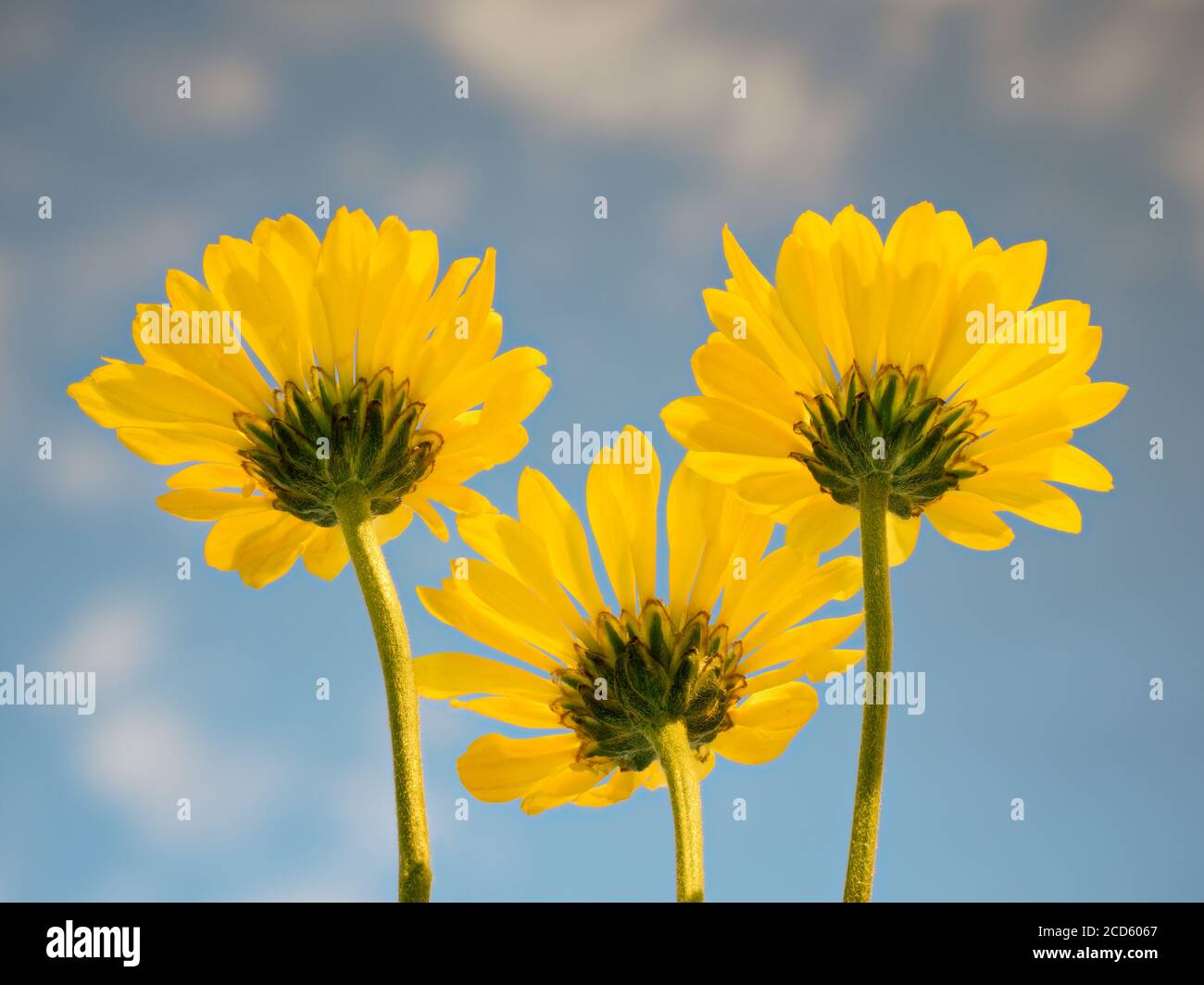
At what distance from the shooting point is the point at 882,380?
3.84 ft

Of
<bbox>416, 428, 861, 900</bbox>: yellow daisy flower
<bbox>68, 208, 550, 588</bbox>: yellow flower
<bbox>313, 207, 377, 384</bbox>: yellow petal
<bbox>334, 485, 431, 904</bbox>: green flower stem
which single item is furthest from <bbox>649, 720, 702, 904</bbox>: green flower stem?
<bbox>313, 207, 377, 384</bbox>: yellow petal

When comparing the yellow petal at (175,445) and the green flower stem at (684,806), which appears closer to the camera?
the green flower stem at (684,806)

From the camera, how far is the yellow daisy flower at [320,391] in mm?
1168

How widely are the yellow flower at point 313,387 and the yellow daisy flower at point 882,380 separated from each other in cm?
20

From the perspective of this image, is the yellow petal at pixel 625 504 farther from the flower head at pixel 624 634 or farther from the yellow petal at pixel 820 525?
the yellow petal at pixel 820 525

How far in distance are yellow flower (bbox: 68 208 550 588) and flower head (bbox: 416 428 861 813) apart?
0.12 metres

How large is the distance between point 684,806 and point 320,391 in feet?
1.93

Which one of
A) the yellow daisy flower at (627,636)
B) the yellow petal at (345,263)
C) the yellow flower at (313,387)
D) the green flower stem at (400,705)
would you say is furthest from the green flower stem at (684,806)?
the yellow petal at (345,263)

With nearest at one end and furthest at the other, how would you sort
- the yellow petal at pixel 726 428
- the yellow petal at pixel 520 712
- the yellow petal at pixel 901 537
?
the yellow petal at pixel 726 428
the yellow petal at pixel 520 712
the yellow petal at pixel 901 537

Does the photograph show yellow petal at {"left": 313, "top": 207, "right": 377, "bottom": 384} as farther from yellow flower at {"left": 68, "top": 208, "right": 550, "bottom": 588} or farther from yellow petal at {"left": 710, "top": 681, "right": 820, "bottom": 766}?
yellow petal at {"left": 710, "top": 681, "right": 820, "bottom": 766}

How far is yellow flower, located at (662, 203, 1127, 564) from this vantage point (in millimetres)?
1097
